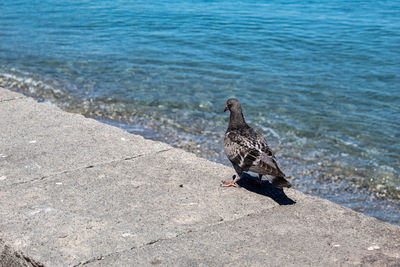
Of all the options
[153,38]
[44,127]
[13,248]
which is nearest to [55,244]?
[13,248]

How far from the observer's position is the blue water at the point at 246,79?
718 cm

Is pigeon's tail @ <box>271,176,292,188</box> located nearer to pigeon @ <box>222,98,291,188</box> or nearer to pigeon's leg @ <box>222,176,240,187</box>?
pigeon @ <box>222,98,291,188</box>

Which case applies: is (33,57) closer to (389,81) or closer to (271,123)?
(271,123)

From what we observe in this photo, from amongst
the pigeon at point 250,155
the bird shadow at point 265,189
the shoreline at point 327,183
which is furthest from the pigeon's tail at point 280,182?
the shoreline at point 327,183

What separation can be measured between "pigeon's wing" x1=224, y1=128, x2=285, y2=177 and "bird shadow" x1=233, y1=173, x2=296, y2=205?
0.71 feet

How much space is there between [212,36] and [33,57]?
500 centimetres

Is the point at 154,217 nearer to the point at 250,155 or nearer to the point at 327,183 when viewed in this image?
the point at 250,155

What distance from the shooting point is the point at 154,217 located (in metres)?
3.93

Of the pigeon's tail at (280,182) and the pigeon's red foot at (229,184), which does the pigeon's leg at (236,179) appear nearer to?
the pigeon's red foot at (229,184)

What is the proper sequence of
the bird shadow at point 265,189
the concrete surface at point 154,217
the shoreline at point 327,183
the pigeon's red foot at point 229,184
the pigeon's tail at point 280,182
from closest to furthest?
1. the concrete surface at point 154,217
2. the pigeon's tail at point 280,182
3. the bird shadow at point 265,189
4. the pigeon's red foot at point 229,184
5. the shoreline at point 327,183

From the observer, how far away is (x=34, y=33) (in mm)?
15094

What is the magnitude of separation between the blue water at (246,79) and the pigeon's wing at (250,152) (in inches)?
67.1

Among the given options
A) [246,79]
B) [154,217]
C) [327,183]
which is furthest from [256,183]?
[246,79]

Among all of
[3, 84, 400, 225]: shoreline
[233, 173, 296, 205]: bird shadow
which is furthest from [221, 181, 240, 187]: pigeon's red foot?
[3, 84, 400, 225]: shoreline
